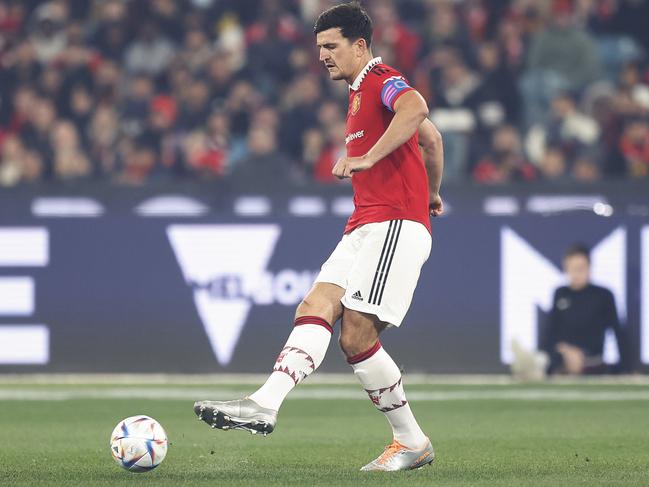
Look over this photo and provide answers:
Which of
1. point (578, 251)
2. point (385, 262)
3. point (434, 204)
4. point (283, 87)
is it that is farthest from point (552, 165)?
point (385, 262)

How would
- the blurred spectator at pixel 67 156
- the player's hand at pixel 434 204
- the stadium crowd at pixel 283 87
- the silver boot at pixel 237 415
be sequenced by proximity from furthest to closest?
the blurred spectator at pixel 67 156 < the stadium crowd at pixel 283 87 < the player's hand at pixel 434 204 < the silver boot at pixel 237 415

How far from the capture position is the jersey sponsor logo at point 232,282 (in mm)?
12625

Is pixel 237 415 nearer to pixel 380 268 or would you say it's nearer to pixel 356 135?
pixel 380 268

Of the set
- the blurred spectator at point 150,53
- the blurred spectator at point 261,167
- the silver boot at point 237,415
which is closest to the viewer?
the silver boot at point 237,415

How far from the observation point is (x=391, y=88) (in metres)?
6.54

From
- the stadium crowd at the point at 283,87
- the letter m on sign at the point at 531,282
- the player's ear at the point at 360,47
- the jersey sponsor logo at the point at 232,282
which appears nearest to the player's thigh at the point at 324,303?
the player's ear at the point at 360,47

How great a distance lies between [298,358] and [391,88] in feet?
4.32

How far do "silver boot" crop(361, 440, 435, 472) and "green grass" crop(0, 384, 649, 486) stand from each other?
80 mm

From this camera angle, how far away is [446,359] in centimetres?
1270

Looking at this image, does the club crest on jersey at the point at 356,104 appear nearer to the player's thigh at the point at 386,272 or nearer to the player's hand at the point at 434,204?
the player's thigh at the point at 386,272

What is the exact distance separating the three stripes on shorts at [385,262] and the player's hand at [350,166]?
47 cm

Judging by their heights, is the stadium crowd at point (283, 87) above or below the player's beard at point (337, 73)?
above

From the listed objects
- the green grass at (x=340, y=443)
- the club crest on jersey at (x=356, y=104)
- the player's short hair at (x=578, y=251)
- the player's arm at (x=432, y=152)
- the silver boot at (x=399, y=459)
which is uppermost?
the club crest on jersey at (x=356, y=104)

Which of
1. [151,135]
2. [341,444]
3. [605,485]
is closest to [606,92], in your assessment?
[151,135]
